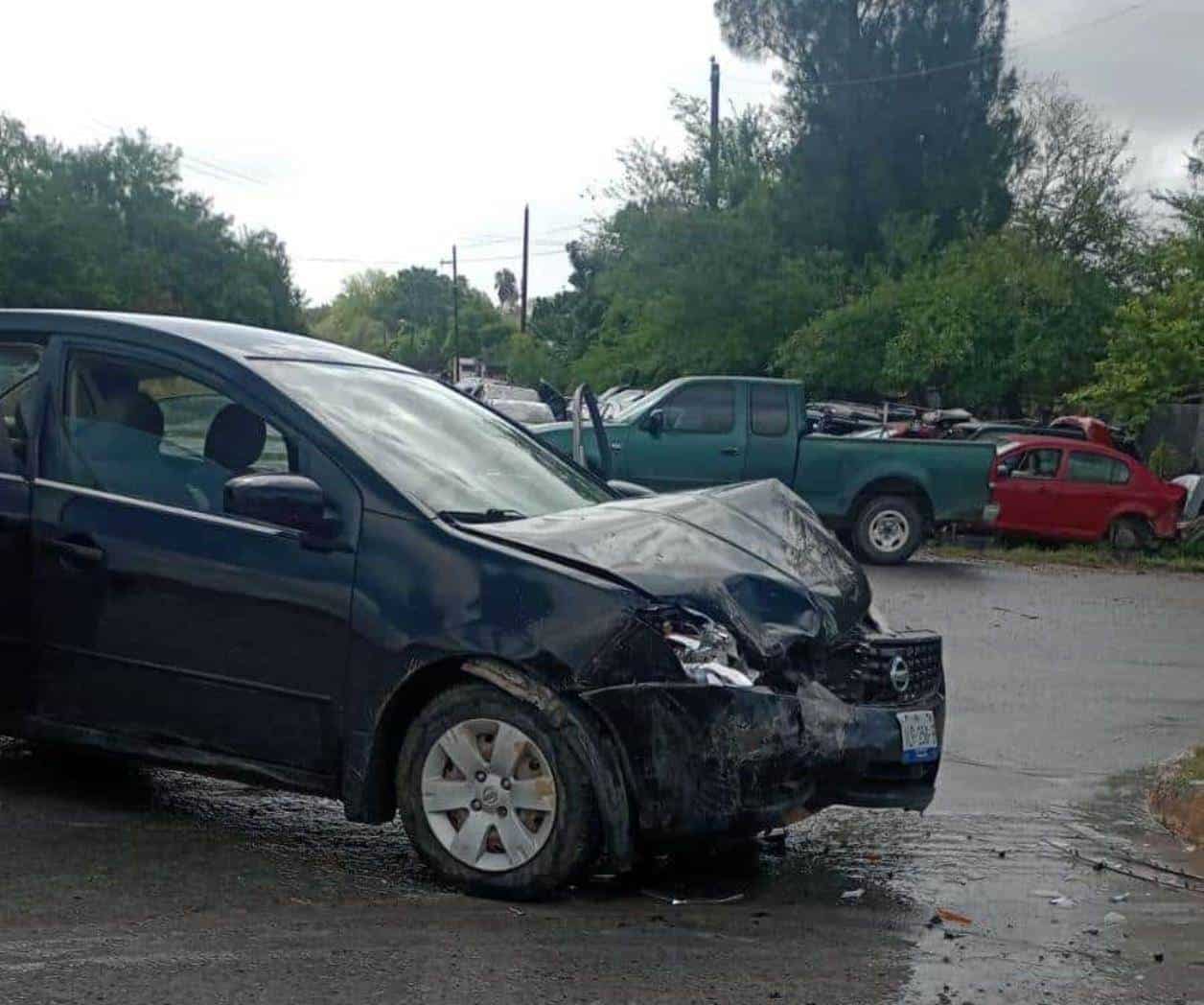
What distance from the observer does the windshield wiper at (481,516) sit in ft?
17.8

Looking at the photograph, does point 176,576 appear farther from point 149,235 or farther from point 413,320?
point 413,320

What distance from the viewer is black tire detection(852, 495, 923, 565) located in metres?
18.0

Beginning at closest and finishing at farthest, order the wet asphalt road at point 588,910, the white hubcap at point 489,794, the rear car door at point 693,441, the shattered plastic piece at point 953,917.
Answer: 1. the wet asphalt road at point 588,910
2. the white hubcap at point 489,794
3. the shattered plastic piece at point 953,917
4. the rear car door at point 693,441

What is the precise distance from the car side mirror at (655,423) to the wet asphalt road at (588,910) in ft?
34.5

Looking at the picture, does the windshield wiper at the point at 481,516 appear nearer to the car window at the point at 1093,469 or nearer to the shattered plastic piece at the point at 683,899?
the shattered plastic piece at the point at 683,899

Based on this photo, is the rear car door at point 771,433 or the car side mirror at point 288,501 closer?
the car side mirror at point 288,501

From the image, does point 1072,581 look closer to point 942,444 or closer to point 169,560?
point 942,444

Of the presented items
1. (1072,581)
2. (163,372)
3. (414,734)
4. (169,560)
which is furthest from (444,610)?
(1072,581)

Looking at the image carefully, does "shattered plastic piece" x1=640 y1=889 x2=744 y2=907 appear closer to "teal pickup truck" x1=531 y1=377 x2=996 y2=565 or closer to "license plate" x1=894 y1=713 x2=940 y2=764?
"license plate" x1=894 y1=713 x2=940 y2=764

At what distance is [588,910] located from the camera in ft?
16.8

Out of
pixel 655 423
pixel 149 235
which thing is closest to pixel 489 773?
pixel 655 423

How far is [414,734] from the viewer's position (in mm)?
5250

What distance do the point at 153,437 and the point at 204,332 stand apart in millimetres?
449

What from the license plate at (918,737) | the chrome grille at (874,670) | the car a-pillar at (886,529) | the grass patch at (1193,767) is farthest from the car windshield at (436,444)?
the car a-pillar at (886,529)
